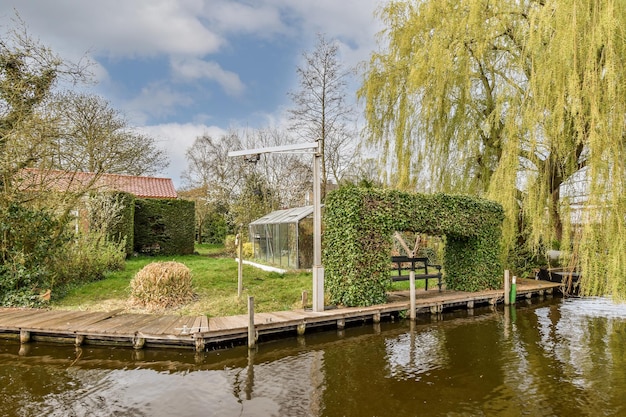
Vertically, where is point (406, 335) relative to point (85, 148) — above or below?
below

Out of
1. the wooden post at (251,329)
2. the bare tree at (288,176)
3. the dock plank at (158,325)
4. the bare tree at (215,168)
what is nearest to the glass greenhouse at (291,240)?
the dock plank at (158,325)

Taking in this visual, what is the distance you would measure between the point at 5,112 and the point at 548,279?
17312mm

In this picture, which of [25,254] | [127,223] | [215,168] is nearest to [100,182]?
[127,223]

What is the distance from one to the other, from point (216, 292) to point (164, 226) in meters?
10.2

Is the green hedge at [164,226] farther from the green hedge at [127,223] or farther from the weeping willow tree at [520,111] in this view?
the weeping willow tree at [520,111]

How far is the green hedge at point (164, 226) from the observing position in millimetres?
19062

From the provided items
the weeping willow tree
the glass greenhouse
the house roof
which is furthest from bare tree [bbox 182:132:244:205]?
the weeping willow tree

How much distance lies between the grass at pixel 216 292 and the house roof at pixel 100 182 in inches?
112

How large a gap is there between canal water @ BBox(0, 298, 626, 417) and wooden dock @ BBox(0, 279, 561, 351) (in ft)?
0.71

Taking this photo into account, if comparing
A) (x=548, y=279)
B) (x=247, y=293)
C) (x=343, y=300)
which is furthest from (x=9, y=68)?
(x=548, y=279)

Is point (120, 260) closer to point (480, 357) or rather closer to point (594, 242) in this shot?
point (480, 357)

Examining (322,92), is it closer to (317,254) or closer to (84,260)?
(317,254)

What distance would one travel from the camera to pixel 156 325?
24.2ft

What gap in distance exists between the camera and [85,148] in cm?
1094
